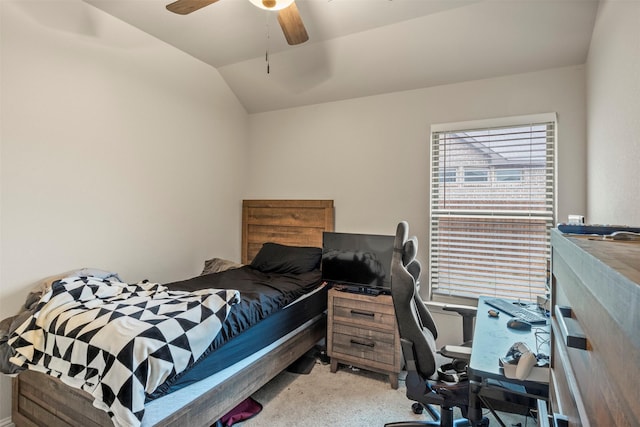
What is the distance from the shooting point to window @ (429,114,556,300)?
2.63 metres

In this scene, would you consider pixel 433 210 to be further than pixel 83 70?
Yes

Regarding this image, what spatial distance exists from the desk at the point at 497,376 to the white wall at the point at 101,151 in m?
2.72

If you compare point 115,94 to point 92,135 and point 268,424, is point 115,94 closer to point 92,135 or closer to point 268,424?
point 92,135

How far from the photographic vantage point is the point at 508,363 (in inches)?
53.7

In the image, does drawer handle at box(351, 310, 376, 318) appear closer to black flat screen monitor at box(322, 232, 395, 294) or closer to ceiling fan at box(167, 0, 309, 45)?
black flat screen monitor at box(322, 232, 395, 294)

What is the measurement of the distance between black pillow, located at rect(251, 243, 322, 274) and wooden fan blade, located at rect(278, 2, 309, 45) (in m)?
1.95

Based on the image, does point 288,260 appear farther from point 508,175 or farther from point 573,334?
point 573,334

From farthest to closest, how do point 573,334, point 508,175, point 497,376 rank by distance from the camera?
1. point 508,175
2. point 497,376
3. point 573,334

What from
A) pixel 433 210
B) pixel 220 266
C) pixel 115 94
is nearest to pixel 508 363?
pixel 433 210

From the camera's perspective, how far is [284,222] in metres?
3.79

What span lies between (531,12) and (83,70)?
130 inches

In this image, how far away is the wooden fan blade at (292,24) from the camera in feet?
6.28

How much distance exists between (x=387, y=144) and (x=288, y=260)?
1546 mm

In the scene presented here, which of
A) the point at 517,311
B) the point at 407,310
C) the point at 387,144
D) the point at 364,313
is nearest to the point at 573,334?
the point at 407,310
